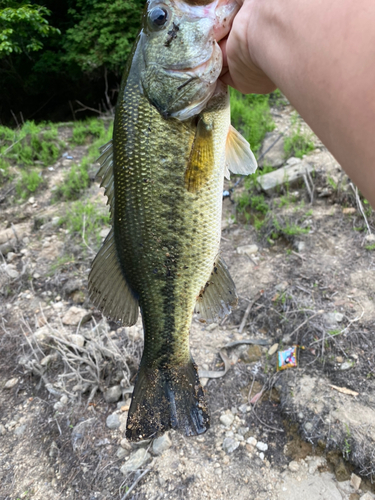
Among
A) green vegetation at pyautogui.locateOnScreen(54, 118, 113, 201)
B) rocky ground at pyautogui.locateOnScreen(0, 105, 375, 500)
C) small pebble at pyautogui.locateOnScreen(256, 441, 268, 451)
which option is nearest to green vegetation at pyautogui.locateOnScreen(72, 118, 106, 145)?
green vegetation at pyautogui.locateOnScreen(54, 118, 113, 201)

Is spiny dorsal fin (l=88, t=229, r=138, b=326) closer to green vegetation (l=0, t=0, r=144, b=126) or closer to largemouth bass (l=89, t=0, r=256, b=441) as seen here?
largemouth bass (l=89, t=0, r=256, b=441)

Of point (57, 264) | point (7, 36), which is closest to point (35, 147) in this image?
point (57, 264)

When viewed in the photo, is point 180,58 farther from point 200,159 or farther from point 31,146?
point 31,146

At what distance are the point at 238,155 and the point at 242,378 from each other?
5.92ft

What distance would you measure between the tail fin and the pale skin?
125 cm

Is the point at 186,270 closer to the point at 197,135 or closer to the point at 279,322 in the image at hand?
the point at 197,135

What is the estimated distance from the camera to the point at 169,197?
1430 mm

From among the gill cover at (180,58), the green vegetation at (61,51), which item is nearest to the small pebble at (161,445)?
the gill cover at (180,58)

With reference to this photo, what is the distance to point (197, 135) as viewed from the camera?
4.69 ft

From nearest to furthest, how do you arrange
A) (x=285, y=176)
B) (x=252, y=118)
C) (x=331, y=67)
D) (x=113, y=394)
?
(x=331, y=67), (x=113, y=394), (x=285, y=176), (x=252, y=118)

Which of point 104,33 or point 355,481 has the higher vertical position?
point 104,33

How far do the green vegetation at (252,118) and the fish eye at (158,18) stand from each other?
3279mm

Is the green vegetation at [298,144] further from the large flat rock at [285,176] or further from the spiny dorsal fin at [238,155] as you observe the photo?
the spiny dorsal fin at [238,155]

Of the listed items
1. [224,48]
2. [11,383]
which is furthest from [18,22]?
[224,48]
